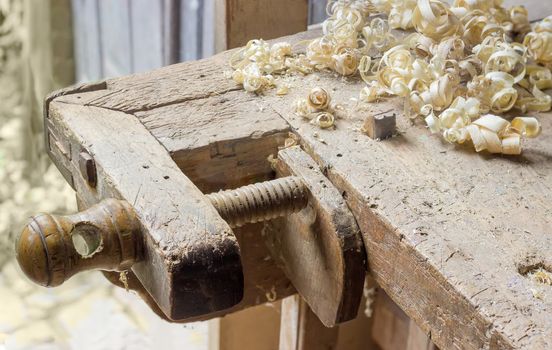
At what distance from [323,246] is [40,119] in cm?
194

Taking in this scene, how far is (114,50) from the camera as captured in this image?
8.22ft

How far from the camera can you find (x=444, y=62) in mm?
1175

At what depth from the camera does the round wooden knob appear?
2.93ft

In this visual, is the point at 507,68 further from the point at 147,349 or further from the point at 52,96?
the point at 147,349

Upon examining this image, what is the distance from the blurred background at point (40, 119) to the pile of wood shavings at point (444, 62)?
513mm

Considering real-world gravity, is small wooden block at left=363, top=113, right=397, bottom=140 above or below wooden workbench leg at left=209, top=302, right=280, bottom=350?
above

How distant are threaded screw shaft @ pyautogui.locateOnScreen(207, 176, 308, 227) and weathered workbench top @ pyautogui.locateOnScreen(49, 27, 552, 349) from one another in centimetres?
5

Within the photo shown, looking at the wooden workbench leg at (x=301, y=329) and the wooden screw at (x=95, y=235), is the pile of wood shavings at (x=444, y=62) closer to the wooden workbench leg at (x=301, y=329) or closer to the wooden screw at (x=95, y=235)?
the wooden screw at (x=95, y=235)

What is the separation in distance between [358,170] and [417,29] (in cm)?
33

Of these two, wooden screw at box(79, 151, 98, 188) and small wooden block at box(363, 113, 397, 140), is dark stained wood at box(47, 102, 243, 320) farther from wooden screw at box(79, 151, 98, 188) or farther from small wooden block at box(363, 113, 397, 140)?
small wooden block at box(363, 113, 397, 140)

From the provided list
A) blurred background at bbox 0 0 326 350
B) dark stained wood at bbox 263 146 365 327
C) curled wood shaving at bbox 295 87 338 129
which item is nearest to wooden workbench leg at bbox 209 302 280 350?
blurred background at bbox 0 0 326 350

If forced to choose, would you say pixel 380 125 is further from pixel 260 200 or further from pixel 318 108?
pixel 260 200

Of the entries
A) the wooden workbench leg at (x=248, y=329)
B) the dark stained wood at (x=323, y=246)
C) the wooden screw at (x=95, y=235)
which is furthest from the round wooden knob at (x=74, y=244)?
the wooden workbench leg at (x=248, y=329)

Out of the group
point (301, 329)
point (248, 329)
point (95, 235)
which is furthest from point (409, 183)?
point (248, 329)
